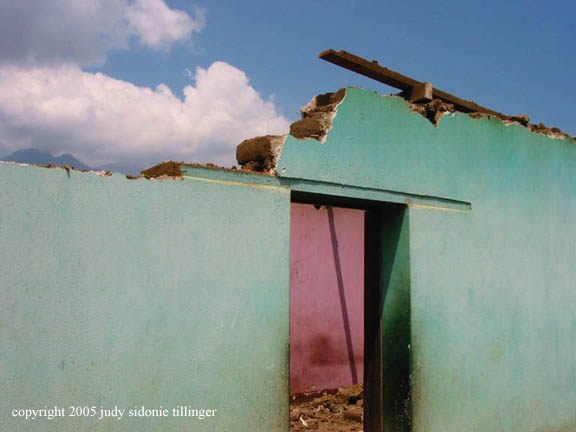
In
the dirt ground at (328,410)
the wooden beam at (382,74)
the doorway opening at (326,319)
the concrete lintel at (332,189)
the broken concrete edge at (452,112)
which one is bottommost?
the dirt ground at (328,410)


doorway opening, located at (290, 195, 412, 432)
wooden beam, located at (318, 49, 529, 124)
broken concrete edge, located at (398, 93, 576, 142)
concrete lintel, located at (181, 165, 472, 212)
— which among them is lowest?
doorway opening, located at (290, 195, 412, 432)

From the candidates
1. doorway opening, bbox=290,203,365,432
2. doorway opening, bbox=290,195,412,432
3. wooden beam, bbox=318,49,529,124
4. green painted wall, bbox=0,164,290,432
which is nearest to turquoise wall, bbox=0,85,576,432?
green painted wall, bbox=0,164,290,432

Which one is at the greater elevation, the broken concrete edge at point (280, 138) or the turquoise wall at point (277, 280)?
the broken concrete edge at point (280, 138)

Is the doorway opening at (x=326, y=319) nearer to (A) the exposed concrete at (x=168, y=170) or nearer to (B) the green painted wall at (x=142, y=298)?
(B) the green painted wall at (x=142, y=298)

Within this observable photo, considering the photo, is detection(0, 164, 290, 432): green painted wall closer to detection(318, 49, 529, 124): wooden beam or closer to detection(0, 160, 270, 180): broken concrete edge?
detection(0, 160, 270, 180): broken concrete edge

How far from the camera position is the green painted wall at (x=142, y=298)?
230 cm

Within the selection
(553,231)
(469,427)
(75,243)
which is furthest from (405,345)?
(75,243)

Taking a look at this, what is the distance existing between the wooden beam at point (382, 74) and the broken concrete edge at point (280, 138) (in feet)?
1.56

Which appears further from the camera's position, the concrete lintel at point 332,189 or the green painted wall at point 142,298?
the concrete lintel at point 332,189

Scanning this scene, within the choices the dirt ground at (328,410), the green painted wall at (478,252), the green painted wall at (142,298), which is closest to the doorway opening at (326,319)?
the dirt ground at (328,410)

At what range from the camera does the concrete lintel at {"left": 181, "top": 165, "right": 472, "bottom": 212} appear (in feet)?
9.27

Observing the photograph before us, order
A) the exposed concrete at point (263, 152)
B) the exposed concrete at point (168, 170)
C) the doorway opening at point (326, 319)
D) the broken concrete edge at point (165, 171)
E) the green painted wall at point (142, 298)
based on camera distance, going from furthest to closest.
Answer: the doorway opening at point (326, 319) → the exposed concrete at point (263, 152) → the exposed concrete at point (168, 170) → the broken concrete edge at point (165, 171) → the green painted wall at point (142, 298)

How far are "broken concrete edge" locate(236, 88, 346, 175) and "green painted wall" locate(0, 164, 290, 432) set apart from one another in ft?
0.65

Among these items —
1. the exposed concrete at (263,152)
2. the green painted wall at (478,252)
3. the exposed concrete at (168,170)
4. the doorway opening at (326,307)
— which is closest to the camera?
the exposed concrete at (168,170)
